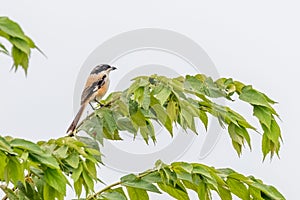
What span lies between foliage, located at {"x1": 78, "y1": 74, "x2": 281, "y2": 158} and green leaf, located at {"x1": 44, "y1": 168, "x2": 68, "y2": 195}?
444mm

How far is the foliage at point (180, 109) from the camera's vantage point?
233 centimetres

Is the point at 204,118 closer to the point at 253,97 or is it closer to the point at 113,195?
the point at 253,97

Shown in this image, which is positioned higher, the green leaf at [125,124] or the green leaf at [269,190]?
the green leaf at [125,124]

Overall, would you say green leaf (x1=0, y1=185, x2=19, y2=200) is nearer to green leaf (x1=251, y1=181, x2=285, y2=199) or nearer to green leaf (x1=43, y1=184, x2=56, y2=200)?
green leaf (x1=43, y1=184, x2=56, y2=200)

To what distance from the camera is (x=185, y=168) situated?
2.18 m

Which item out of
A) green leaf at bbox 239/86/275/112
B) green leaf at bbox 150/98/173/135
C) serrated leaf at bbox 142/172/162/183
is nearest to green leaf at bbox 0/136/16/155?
serrated leaf at bbox 142/172/162/183

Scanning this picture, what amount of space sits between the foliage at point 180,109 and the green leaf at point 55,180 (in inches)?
17.5

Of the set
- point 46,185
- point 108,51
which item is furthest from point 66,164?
point 108,51

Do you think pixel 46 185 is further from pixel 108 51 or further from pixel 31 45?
pixel 108 51

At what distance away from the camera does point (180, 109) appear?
2.32m

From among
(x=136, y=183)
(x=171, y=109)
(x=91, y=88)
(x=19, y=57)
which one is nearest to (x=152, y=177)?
(x=136, y=183)

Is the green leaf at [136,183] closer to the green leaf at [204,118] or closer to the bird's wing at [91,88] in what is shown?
the green leaf at [204,118]

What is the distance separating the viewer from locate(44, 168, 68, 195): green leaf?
197 centimetres

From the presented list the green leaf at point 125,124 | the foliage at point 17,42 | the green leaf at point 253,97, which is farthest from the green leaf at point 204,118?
the foliage at point 17,42
